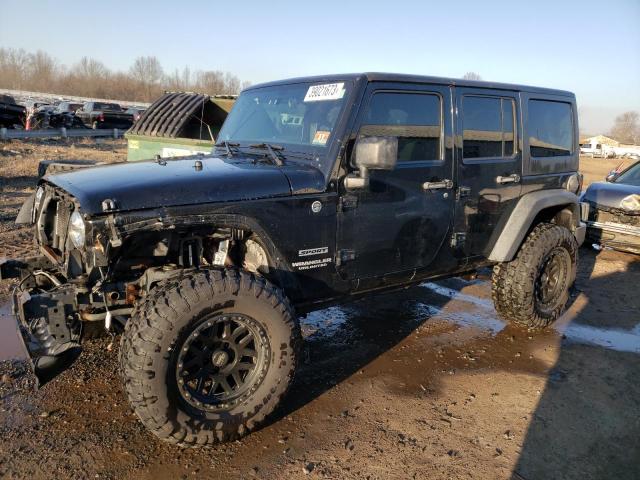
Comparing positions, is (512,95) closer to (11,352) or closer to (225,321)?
(225,321)

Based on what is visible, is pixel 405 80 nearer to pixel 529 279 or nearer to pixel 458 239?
pixel 458 239

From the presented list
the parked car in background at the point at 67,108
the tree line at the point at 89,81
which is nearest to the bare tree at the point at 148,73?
the tree line at the point at 89,81

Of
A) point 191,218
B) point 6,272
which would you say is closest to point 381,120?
point 191,218

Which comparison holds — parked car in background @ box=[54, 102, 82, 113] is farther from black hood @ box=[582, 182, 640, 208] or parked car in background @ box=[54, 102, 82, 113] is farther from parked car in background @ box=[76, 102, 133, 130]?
black hood @ box=[582, 182, 640, 208]

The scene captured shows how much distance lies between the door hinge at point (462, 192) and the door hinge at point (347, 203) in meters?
1.05

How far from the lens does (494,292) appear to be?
484 cm

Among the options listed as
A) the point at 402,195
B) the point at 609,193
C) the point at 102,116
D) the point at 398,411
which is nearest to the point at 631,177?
the point at 609,193

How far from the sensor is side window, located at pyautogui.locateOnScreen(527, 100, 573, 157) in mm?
4648

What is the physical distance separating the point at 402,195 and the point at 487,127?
1.21 metres

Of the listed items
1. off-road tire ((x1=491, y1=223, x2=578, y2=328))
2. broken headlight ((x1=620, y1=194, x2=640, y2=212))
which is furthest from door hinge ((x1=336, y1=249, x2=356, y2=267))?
broken headlight ((x1=620, y1=194, x2=640, y2=212))

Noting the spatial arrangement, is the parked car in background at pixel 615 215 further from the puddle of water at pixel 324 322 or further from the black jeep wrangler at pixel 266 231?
the puddle of water at pixel 324 322

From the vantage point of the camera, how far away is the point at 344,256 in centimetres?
344

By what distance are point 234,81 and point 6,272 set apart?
79409 mm

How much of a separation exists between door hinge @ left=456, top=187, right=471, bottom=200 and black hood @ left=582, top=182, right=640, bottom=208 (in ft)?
15.8
